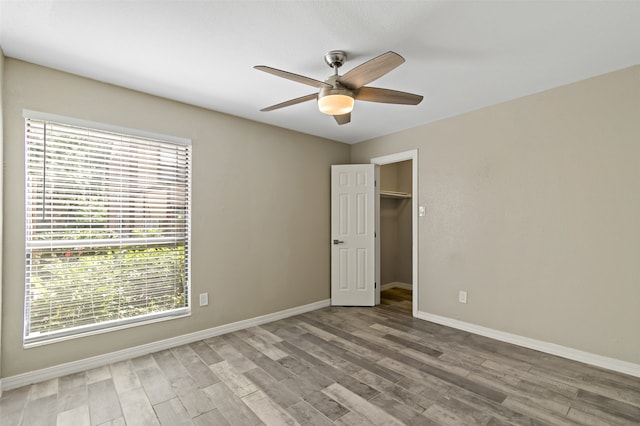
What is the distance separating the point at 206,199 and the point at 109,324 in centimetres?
148

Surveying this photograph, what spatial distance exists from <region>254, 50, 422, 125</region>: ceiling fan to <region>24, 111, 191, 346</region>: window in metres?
1.72

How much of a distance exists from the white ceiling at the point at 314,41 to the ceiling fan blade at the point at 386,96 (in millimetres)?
280

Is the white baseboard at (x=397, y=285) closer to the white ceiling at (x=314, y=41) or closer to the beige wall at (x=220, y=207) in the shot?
the beige wall at (x=220, y=207)

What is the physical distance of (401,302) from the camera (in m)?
4.75

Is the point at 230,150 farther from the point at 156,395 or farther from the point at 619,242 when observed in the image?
the point at 619,242

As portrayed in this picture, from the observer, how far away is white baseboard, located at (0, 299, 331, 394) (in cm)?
238

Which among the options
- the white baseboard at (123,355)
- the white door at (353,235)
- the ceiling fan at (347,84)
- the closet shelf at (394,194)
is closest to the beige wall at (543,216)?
the white door at (353,235)

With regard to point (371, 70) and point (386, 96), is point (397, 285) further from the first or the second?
point (371, 70)

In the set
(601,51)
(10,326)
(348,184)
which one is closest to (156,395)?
(10,326)

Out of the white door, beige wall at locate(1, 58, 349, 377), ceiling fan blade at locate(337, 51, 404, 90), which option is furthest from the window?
the white door

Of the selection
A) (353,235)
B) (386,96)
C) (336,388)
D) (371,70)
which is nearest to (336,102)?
(371,70)

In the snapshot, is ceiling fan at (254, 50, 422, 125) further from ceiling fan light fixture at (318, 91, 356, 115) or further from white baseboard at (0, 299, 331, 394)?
white baseboard at (0, 299, 331, 394)

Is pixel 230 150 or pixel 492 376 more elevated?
pixel 230 150

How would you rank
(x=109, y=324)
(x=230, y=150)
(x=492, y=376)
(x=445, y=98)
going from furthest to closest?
(x=230, y=150)
(x=445, y=98)
(x=109, y=324)
(x=492, y=376)
